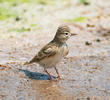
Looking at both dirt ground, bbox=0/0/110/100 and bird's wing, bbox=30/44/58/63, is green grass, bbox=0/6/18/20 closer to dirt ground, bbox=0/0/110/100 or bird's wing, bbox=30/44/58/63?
dirt ground, bbox=0/0/110/100

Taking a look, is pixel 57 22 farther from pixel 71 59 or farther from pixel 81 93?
pixel 81 93

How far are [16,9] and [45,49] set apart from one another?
5587 millimetres

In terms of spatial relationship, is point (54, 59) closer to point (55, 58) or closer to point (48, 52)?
point (55, 58)

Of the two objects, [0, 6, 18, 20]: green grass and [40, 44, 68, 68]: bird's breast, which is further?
[0, 6, 18, 20]: green grass

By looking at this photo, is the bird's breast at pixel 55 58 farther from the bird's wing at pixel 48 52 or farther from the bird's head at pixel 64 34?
the bird's head at pixel 64 34

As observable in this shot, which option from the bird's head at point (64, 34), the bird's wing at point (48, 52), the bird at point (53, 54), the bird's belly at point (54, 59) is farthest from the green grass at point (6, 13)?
the bird's belly at point (54, 59)

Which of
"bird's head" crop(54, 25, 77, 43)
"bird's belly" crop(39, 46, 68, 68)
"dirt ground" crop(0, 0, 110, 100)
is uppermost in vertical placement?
"bird's head" crop(54, 25, 77, 43)

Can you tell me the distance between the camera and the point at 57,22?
1246cm

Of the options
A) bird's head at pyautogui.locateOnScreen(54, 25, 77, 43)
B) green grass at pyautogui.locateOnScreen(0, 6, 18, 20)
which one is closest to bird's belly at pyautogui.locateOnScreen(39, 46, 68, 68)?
bird's head at pyautogui.locateOnScreen(54, 25, 77, 43)

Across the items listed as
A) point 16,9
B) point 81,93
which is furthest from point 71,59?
point 16,9

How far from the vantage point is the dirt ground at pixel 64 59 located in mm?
7176

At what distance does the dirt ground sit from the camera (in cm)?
718

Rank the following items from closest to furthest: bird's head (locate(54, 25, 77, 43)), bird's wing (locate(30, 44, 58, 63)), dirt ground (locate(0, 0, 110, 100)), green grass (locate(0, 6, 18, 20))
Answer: dirt ground (locate(0, 0, 110, 100)) → bird's wing (locate(30, 44, 58, 63)) → bird's head (locate(54, 25, 77, 43)) → green grass (locate(0, 6, 18, 20))

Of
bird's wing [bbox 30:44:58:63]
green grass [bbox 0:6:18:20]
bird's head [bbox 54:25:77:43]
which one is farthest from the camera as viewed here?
green grass [bbox 0:6:18:20]
